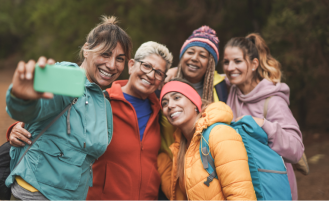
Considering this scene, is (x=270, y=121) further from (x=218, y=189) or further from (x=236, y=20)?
(x=236, y=20)

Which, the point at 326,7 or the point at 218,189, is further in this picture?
the point at 326,7

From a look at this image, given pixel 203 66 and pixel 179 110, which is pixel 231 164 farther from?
pixel 203 66

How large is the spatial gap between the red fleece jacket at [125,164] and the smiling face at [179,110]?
0.92ft

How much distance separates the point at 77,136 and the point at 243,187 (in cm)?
135

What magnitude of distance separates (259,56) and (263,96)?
62 cm

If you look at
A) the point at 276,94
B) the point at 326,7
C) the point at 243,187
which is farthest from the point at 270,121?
the point at 326,7

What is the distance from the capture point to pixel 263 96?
291cm

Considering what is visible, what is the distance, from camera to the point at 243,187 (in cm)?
203

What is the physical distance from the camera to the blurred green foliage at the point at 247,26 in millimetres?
5012

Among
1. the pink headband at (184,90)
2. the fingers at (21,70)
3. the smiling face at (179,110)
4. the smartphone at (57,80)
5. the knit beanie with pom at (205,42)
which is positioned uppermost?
the knit beanie with pom at (205,42)

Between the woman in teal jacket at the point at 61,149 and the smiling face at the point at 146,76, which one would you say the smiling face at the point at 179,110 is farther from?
the woman in teal jacket at the point at 61,149

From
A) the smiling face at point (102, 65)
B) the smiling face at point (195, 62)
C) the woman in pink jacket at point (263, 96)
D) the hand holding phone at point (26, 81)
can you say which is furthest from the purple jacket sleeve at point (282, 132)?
the hand holding phone at point (26, 81)

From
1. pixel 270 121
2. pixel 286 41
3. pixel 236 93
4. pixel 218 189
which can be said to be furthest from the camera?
pixel 286 41

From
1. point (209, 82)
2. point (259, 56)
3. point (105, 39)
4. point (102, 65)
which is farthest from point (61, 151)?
point (259, 56)
